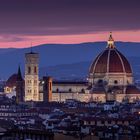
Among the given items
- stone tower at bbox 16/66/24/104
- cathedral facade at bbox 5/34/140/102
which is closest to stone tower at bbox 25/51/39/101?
cathedral facade at bbox 5/34/140/102

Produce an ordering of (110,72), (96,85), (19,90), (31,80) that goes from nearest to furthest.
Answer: (19,90) → (96,85) → (31,80) → (110,72)

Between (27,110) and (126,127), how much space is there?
154 feet

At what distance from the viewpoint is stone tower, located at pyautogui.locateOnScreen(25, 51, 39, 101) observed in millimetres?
158750

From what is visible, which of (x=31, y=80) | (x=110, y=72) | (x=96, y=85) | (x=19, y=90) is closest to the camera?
(x=19, y=90)

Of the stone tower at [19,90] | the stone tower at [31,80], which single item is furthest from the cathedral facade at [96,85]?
the stone tower at [19,90]

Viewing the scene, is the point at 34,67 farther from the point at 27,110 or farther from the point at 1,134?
the point at 1,134

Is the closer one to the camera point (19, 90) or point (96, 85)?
point (19, 90)

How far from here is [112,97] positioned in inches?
6171

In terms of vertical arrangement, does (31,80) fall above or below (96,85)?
above

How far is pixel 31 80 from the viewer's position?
15975 centimetres

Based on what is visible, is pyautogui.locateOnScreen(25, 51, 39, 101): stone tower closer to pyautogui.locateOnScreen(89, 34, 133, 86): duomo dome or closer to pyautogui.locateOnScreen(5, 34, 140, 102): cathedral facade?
pyautogui.locateOnScreen(5, 34, 140, 102): cathedral facade

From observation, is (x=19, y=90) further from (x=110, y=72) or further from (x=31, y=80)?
(x=110, y=72)

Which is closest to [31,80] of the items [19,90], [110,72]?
[19,90]

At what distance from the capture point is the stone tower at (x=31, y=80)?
15875cm
